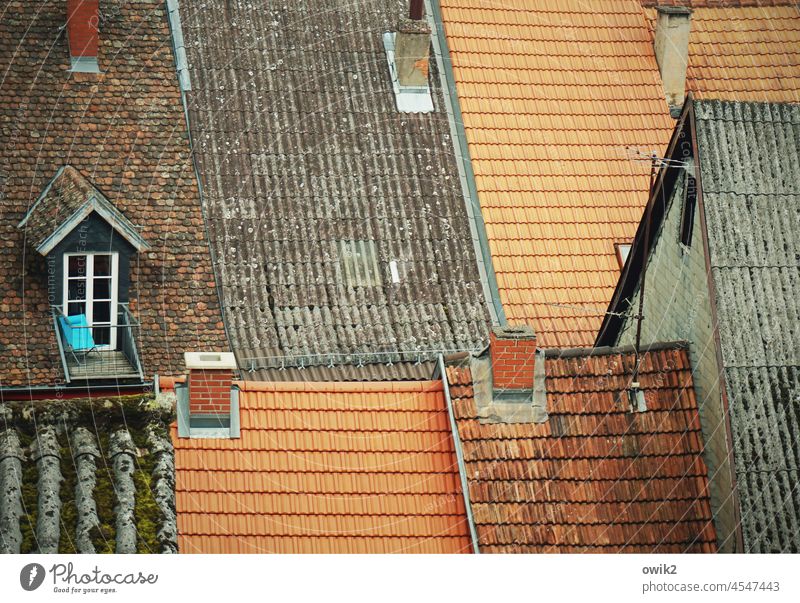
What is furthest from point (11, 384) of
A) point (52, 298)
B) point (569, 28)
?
point (569, 28)

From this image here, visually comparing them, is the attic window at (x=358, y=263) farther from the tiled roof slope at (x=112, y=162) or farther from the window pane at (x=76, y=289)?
the window pane at (x=76, y=289)

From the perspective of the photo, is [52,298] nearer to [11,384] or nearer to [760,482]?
[11,384]

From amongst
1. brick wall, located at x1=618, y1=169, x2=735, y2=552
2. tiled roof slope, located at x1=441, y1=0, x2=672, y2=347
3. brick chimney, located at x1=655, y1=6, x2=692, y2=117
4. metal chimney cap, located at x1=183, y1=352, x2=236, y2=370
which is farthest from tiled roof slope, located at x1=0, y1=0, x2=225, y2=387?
brick chimney, located at x1=655, y1=6, x2=692, y2=117

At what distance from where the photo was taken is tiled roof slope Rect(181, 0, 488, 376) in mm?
19062

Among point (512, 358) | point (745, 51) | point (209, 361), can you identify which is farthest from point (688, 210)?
point (745, 51)

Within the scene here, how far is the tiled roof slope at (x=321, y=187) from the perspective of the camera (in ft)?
62.5

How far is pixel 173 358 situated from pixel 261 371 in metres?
0.84

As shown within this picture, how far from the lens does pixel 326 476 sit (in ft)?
49.8

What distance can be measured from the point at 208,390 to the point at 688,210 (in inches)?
154

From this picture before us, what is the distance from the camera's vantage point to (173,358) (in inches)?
717

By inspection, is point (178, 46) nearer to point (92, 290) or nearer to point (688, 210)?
point (92, 290)
